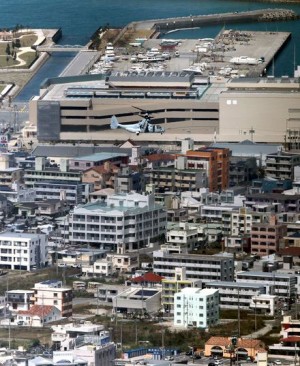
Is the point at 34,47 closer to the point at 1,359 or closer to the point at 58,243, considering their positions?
the point at 58,243

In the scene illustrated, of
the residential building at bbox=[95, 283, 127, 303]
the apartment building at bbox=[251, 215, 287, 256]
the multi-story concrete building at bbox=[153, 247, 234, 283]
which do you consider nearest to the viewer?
the residential building at bbox=[95, 283, 127, 303]

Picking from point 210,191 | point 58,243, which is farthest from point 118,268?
point 210,191

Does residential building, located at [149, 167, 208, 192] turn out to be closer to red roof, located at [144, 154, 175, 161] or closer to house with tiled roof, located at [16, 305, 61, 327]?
red roof, located at [144, 154, 175, 161]

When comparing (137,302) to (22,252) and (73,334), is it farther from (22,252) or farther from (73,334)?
(22,252)

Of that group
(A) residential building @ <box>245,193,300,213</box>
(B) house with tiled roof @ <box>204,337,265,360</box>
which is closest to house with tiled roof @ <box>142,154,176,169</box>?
(A) residential building @ <box>245,193,300,213</box>

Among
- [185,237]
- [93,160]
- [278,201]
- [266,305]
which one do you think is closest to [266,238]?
[185,237]

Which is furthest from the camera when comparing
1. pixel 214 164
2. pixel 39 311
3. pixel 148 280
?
pixel 214 164

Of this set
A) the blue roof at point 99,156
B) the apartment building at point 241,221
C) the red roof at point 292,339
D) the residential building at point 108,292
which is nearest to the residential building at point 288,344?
the red roof at point 292,339
